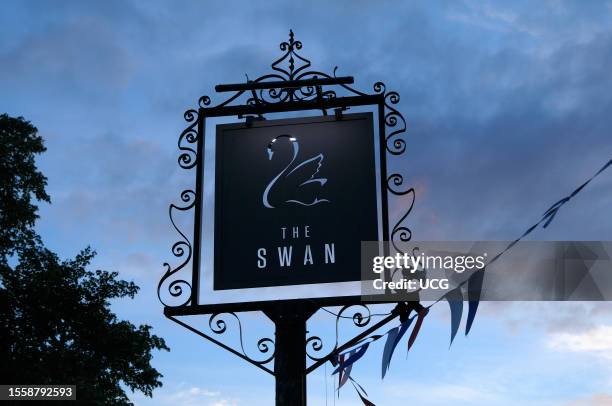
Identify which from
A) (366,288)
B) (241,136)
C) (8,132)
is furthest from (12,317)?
(366,288)

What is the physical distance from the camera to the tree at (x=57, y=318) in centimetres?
1633

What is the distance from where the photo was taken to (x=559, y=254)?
22.6ft

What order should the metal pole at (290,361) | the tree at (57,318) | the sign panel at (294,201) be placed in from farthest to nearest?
1. the tree at (57,318)
2. the sign panel at (294,201)
3. the metal pole at (290,361)

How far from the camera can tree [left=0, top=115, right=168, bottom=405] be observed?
1633 centimetres

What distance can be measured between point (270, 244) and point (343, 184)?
103 cm

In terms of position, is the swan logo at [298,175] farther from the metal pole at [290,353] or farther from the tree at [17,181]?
the tree at [17,181]

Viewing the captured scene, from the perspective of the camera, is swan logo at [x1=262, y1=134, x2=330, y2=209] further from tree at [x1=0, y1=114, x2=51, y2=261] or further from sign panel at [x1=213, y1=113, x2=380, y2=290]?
tree at [x1=0, y1=114, x2=51, y2=261]

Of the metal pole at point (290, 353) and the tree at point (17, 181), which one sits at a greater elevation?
the tree at point (17, 181)

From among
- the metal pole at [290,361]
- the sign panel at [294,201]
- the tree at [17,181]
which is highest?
the tree at [17,181]

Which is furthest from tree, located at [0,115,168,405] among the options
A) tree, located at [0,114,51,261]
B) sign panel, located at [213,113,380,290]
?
sign panel, located at [213,113,380,290]

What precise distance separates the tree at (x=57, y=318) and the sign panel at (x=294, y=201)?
912 cm

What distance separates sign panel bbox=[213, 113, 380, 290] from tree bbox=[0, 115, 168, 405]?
9.12 m

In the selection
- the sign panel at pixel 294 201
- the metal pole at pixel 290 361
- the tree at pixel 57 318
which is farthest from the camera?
the tree at pixel 57 318

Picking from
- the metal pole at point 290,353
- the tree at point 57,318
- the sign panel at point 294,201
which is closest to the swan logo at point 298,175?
the sign panel at point 294,201
